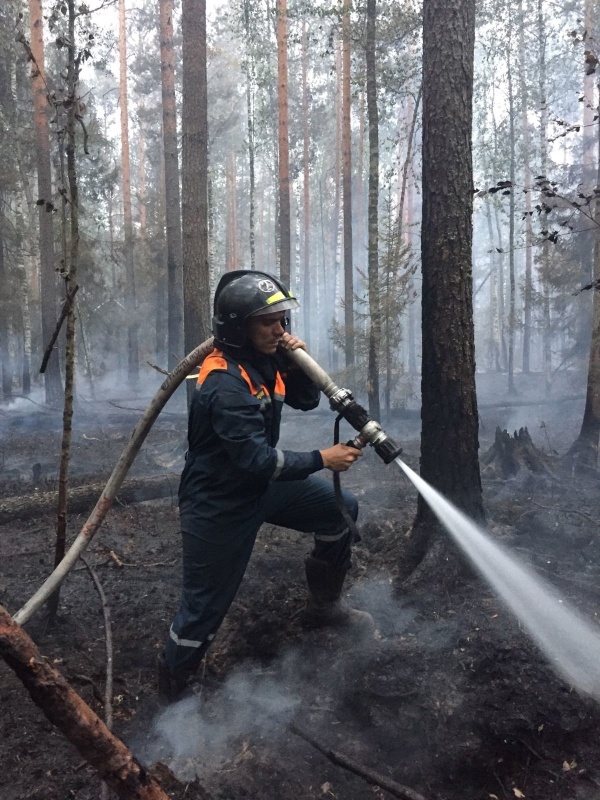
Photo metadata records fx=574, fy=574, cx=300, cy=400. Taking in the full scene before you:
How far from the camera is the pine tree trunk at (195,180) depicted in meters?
9.09

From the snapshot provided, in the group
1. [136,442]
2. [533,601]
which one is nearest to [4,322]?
[136,442]

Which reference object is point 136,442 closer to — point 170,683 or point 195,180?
point 170,683

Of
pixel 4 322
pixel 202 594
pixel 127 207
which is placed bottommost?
pixel 202 594

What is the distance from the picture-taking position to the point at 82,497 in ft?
23.7

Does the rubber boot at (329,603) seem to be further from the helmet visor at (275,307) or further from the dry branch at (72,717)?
the dry branch at (72,717)

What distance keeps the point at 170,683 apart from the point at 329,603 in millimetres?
1256

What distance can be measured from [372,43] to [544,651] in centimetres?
1313

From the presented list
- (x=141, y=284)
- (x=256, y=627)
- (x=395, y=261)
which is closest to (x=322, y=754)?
(x=256, y=627)

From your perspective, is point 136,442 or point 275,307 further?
point 136,442

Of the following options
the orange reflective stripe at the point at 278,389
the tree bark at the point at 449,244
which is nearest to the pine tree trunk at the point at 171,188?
the tree bark at the point at 449,244

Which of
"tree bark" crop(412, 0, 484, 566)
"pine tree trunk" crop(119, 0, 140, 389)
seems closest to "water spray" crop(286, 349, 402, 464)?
"tree bark" crop(412, 0, 484, 566)

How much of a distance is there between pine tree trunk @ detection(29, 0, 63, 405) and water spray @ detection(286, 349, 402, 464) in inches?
532

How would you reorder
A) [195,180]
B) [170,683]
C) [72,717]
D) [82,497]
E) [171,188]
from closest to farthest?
[72,717] → [170,683] → [82,497] → [195,180] → [171,188]

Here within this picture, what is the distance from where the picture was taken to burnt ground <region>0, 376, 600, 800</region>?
299 cm
